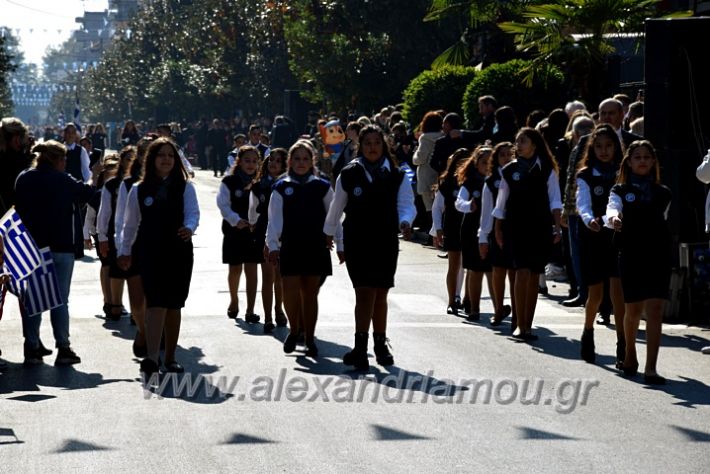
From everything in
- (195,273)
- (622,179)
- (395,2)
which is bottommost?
(195,273)

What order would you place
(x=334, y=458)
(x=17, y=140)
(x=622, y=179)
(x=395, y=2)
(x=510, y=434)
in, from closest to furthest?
(x=334, y=458)
(x=510, y=434)
(x=622, y=179)
(x=17, y=140)
(x=395, y=2)

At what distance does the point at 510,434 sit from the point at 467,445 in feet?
1.33

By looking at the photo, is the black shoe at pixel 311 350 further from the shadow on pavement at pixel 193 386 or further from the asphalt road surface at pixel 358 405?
the shadow on pavement at pixel 193 386

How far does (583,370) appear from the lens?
10750 millimetres

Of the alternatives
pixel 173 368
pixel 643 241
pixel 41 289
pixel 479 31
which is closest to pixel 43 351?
pixel 41 289

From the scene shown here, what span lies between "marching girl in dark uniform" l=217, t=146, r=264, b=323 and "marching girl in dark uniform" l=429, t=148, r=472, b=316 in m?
1.71

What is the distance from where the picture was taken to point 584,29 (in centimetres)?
1978

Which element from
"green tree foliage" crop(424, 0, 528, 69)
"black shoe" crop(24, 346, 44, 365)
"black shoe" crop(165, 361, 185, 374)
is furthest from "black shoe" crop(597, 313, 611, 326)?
"green tree foliage" crop(424, 0, 528, 69)

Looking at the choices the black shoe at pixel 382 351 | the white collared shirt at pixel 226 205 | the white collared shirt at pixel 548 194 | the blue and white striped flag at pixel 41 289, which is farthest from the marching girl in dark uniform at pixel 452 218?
the blue and white striped flag at pixel 41 289

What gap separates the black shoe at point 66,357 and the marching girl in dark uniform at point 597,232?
12.7 ft

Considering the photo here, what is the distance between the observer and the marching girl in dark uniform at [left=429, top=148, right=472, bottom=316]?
14.0 metres

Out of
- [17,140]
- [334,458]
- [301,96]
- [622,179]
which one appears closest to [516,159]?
[622,179]

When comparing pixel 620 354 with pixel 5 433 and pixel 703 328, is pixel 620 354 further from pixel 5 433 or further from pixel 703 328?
pixel 5 433

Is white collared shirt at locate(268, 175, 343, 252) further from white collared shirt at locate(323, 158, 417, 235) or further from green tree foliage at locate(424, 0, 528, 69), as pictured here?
green tree foliage at locate(424, 0, 528, 69)
